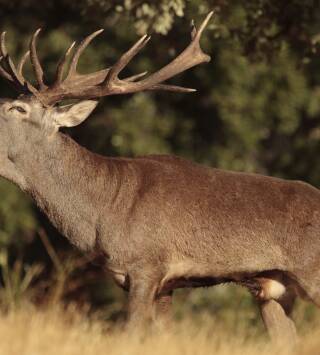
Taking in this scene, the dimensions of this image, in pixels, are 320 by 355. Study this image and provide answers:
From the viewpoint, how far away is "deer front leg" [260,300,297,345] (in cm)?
869

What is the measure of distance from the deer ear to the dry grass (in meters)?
1.70

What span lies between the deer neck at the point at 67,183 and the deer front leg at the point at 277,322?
151 cm

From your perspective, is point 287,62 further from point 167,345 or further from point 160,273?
point 167,345

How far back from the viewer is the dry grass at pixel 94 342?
632 cm

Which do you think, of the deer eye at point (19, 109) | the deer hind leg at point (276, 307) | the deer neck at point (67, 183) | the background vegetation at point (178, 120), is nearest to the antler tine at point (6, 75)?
the deer eye at point (19, 109)

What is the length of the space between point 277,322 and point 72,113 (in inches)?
88.9

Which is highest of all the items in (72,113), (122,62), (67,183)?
(122,62)

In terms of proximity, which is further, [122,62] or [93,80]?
[93,80]

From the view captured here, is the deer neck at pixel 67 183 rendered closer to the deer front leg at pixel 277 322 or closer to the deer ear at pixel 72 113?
the deer ear at pixel 72 113

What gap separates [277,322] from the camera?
8711 mm

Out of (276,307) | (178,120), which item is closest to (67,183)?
(276,307)

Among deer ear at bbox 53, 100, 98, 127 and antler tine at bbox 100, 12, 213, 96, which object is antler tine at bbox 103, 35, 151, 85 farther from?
deer ear at bbox 53, 100, 98, 127

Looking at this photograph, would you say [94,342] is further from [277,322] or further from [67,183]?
[277,322]

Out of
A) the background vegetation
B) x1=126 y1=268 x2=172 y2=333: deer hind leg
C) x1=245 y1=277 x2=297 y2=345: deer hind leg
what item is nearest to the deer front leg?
x1=245 y1=277 x2=297 y2=345: deer hind leg
